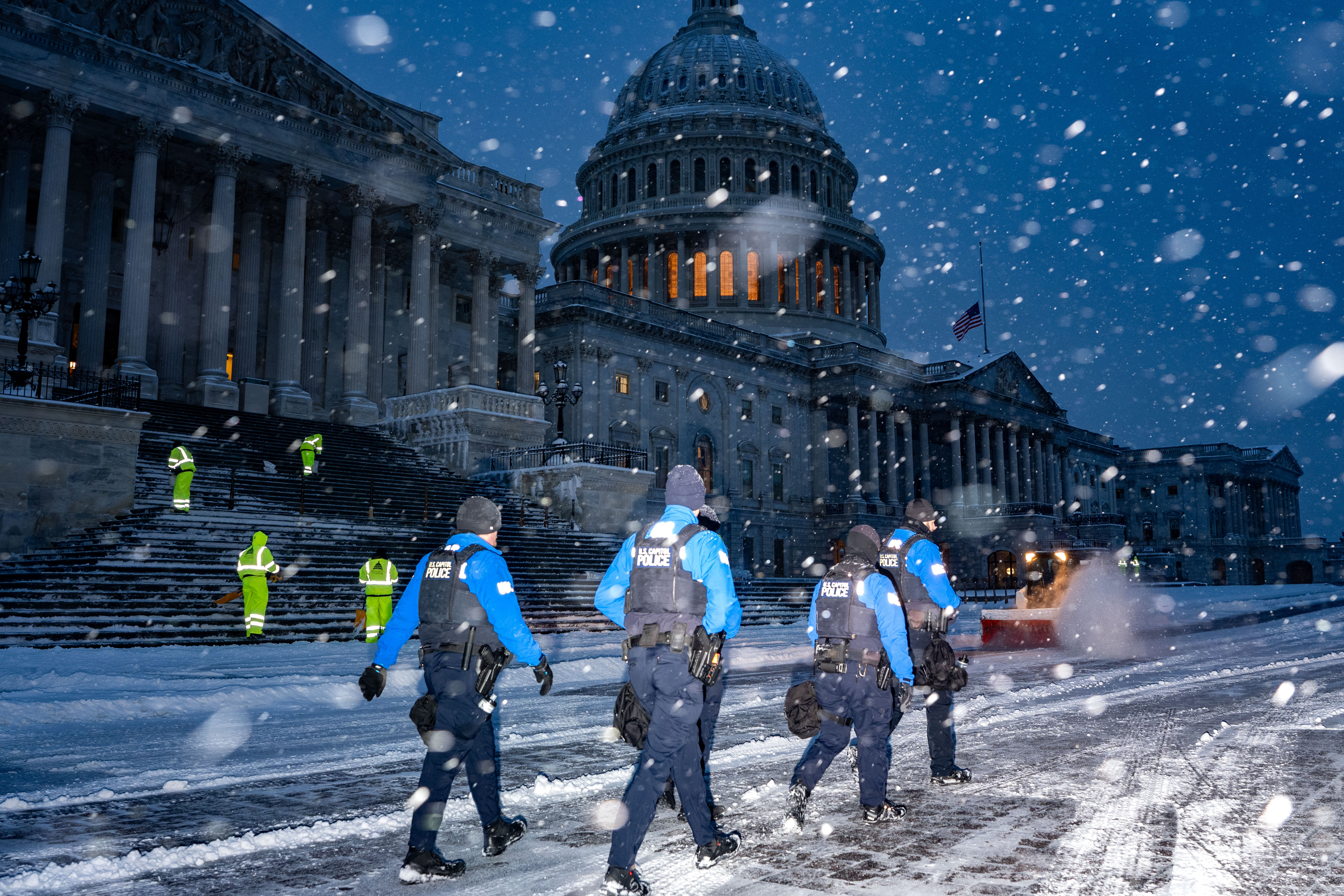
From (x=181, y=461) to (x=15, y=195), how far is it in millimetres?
14346

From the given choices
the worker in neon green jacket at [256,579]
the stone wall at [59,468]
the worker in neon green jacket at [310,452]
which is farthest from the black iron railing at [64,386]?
the worker in neon green jacket at [256,579]

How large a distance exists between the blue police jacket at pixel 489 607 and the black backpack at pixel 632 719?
0.48 m

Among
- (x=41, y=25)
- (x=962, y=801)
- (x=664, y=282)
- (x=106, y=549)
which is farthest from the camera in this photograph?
(x=664, y=282)

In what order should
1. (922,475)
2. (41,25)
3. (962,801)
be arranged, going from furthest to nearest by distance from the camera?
(922,475) < (41,25) < (962,801)

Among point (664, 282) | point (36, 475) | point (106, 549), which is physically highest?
point (664, 282)

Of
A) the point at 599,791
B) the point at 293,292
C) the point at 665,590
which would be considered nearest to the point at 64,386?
the point at 293,292

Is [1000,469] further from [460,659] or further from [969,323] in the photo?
[460,659]

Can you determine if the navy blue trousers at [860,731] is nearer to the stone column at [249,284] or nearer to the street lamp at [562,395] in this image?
the street lamp at [562,395]

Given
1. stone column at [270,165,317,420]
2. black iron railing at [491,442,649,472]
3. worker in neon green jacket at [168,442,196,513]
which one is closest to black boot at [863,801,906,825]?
worker in neon green jacket at [168,442,196,513]

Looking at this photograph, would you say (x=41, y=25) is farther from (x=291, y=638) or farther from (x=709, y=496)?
(x=709, y=496)

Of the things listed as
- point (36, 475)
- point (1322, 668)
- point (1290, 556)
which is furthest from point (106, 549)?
point (1290, 556)

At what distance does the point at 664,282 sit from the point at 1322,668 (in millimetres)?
62377

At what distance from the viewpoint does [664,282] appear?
3002 inches

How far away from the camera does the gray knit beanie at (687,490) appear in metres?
5.32
